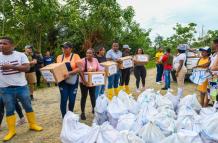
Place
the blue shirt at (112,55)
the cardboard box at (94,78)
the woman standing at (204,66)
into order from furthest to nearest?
the blue shirt at (112,55) → the woman standing at (204,66) → the cardboard box at (94,78)

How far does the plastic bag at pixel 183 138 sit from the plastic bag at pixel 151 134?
0.23 meters

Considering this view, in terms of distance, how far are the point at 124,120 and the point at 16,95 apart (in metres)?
2.09

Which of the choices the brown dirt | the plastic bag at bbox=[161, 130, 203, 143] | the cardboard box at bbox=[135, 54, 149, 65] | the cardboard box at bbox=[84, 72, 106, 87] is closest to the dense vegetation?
the brown dirt

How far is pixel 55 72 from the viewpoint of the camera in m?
6.43

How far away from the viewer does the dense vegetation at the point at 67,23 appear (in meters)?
16.6

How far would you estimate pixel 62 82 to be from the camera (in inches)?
272

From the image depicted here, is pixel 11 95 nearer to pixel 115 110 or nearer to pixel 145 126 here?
pixel 115 110

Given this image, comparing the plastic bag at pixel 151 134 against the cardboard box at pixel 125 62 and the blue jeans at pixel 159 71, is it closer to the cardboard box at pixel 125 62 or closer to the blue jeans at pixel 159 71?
the cardboard box at pixel 125 62

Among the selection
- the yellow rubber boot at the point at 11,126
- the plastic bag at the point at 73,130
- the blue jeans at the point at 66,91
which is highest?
the blue jeans at the point at 66,91

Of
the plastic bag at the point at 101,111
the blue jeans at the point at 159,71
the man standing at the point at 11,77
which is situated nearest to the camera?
the man standing at the point at 11,77

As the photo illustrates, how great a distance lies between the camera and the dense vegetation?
16625mm

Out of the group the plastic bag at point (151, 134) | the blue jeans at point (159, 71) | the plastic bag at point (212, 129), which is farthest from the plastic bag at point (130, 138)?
the blue jeans at point (159, 71)

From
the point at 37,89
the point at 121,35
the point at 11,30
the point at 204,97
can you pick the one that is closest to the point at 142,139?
the point at 204,97

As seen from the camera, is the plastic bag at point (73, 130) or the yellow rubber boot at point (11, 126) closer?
the plastic bag at point (73, 130)
